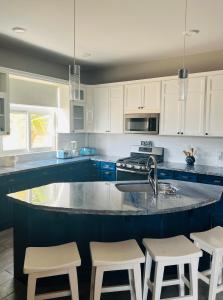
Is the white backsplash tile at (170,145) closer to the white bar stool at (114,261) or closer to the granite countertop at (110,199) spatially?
the granite countertop at (110,199)

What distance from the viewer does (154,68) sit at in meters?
4.80

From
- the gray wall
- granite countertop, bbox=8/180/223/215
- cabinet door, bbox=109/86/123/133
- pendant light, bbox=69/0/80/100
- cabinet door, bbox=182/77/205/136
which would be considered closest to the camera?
granite countertop, bbox=8/180/223/215

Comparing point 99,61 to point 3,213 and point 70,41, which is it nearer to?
point 70,41

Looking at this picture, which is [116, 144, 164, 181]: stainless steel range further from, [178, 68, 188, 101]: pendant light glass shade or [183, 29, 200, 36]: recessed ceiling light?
[183, 29, 200, 36]: recessed ceiling light

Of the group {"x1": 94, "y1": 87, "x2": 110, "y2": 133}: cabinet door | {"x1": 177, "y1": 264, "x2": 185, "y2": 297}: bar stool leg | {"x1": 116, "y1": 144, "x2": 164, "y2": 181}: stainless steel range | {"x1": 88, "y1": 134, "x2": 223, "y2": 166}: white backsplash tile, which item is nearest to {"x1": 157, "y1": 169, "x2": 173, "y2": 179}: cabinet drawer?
{"x1": 116, "y1": 144, "x2": 164, "y2": 181}: stainless steel range

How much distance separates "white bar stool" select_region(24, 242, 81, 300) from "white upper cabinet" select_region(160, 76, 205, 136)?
2900 mm

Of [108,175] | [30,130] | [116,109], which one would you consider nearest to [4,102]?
[30,130]

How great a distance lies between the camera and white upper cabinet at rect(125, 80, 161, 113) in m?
4.45

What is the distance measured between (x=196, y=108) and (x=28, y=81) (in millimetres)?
2774

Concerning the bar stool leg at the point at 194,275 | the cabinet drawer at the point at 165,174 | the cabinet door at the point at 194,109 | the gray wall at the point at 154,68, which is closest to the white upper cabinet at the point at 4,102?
the gray wall at the point at 154,68

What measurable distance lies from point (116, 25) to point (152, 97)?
164cm

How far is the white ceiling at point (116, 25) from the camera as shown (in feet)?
8.47

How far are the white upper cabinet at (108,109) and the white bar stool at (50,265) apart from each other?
10.7 ft

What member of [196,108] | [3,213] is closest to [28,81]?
[3,213]
